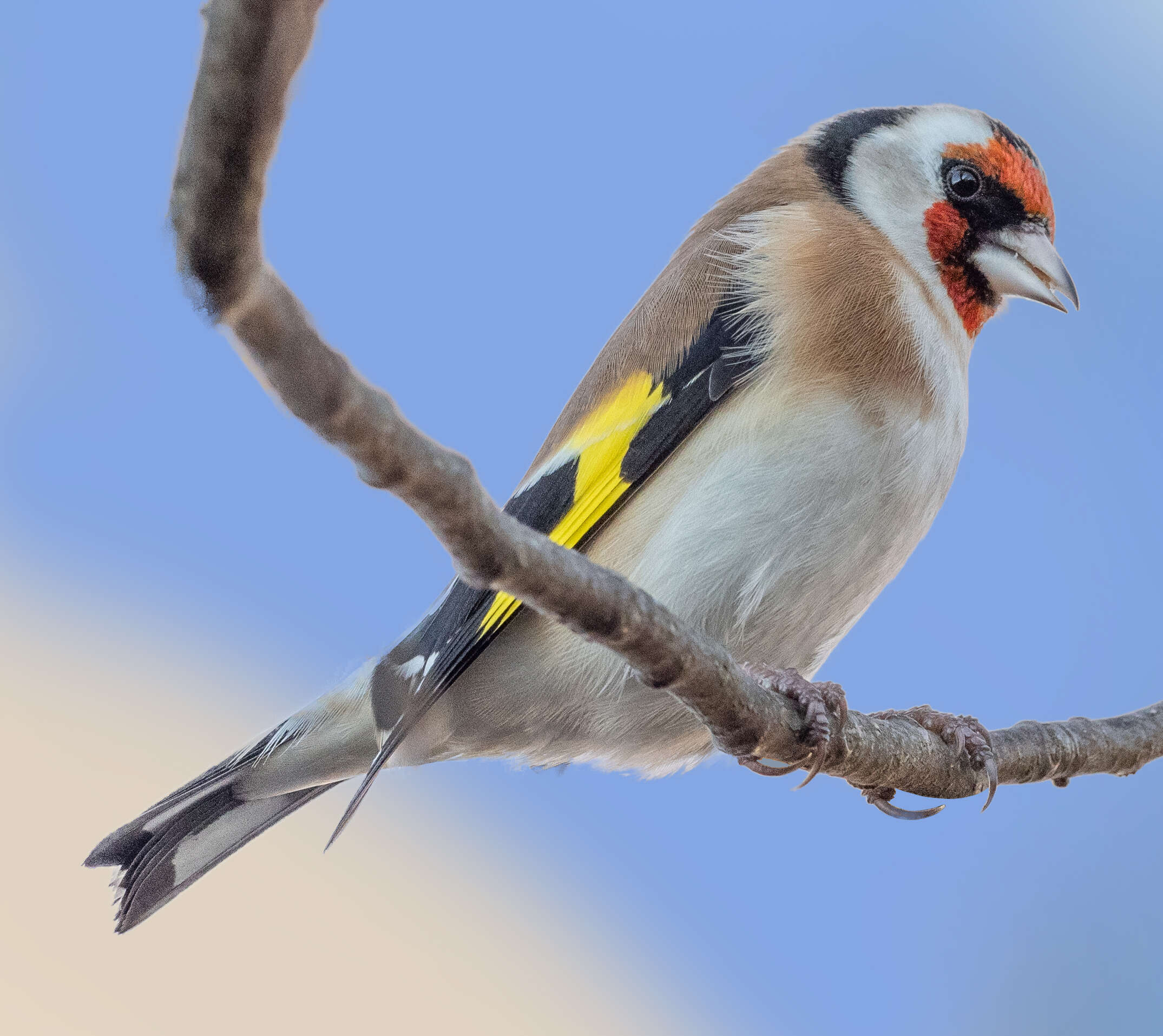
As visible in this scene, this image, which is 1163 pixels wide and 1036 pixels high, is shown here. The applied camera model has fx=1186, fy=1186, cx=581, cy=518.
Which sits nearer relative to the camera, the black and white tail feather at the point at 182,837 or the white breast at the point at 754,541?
the white breast at the point at 754,541

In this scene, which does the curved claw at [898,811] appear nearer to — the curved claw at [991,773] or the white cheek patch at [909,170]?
the curved claw at [991,773]

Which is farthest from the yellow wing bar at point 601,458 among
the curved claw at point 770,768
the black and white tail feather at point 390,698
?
the curved claw at point 770,768

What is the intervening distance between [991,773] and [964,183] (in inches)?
27.6

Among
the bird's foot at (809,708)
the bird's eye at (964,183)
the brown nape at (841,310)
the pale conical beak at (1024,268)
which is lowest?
the bird's foot at (809,708)

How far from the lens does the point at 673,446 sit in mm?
1238

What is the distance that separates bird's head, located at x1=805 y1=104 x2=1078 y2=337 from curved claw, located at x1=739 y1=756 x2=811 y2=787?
1.96ft

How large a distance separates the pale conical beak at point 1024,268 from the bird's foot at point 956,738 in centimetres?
51

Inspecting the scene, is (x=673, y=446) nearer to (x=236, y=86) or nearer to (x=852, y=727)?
(x=852, y=727)


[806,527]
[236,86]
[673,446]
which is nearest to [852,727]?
[806,527]

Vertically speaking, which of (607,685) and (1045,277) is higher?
(1045,277)

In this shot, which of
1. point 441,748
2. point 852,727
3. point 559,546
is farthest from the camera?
point 441,748

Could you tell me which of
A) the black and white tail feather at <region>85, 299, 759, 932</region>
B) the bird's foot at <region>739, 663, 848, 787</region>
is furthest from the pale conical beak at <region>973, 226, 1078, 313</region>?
the bird's foot at <region>739, 663, 848, 787</region>

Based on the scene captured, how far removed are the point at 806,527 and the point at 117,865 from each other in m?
0.84

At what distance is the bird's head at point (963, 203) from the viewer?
4.62 feet
